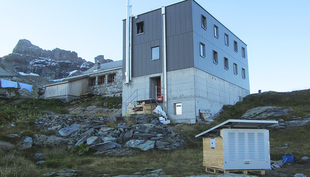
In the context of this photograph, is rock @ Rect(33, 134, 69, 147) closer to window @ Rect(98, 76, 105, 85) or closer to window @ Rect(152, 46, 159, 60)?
window @ Rect(152, 46, 159, 60)

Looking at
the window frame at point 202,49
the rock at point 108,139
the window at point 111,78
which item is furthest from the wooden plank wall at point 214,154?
the window at point 111,78

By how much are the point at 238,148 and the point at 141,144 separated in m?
6.70

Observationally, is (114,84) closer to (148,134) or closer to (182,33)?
(182,33)

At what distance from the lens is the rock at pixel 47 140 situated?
47.7ft

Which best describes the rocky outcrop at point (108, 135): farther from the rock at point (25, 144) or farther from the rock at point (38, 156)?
the rock at point (38, 156)

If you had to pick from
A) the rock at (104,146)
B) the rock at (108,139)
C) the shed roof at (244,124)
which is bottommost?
the rock at (104,146)

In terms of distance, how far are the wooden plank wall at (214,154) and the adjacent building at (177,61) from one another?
10.5m

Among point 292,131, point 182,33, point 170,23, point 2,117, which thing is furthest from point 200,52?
point 2,117

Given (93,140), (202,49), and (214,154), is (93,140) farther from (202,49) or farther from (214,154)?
(202,49)

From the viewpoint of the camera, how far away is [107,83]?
3456 cm

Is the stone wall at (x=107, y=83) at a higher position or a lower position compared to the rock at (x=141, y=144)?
higher

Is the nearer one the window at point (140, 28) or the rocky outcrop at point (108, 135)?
the rocky outcrop at point (108, 135)

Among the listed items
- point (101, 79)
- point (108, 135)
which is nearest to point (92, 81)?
point (101, 79)

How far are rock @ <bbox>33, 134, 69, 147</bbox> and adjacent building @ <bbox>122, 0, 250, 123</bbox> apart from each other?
361 inches
